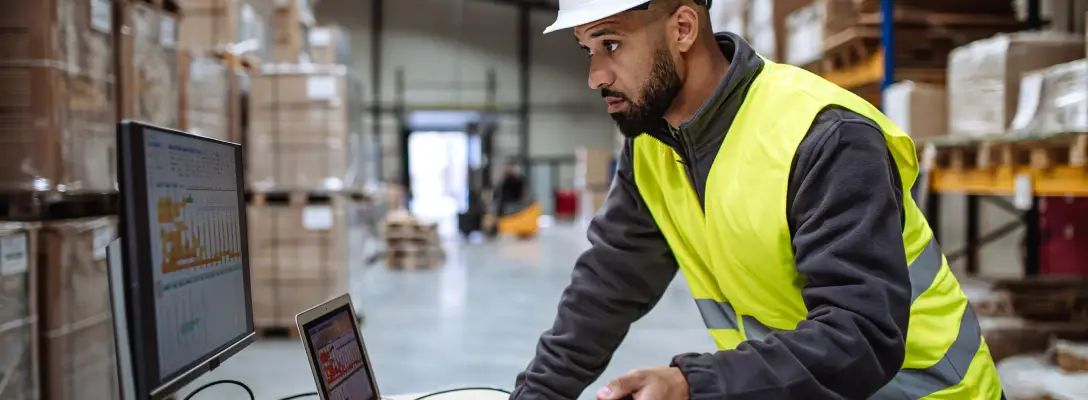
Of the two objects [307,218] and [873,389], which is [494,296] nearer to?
[307,218]

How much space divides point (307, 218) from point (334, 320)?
4.85 m

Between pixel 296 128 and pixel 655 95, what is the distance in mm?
5239

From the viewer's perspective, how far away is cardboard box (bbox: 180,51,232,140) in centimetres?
497

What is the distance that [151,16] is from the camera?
3.74m

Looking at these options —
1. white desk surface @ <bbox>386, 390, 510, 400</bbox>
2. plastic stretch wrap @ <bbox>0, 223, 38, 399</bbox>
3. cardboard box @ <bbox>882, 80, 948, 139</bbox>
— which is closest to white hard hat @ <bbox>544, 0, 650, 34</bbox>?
white desk surface @ <bbox>386, 390, 510, 400</bbox>

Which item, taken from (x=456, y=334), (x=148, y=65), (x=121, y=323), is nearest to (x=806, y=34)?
(x=456, y=334)

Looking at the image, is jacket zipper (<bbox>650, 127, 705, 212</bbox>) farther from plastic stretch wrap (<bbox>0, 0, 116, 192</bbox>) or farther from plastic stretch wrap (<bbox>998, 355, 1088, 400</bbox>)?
plastic stretch wrap (<bbox>0, 0, 116, 192</bbox>)

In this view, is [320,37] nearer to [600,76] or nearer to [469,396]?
[469,396]

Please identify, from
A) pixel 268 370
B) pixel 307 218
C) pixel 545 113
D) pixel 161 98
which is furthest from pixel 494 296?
pixel 545 113

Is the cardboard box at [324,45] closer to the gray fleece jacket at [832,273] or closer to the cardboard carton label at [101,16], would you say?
the cardboard carton label at [101,16]

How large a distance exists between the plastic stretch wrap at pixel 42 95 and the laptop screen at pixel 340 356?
201 centimetres

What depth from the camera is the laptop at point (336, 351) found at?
147 centimetres

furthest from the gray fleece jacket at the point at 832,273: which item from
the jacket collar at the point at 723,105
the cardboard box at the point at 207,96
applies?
the cardboard box at the point at 207,96

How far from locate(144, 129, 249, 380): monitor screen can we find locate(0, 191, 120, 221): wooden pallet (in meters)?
1.99
